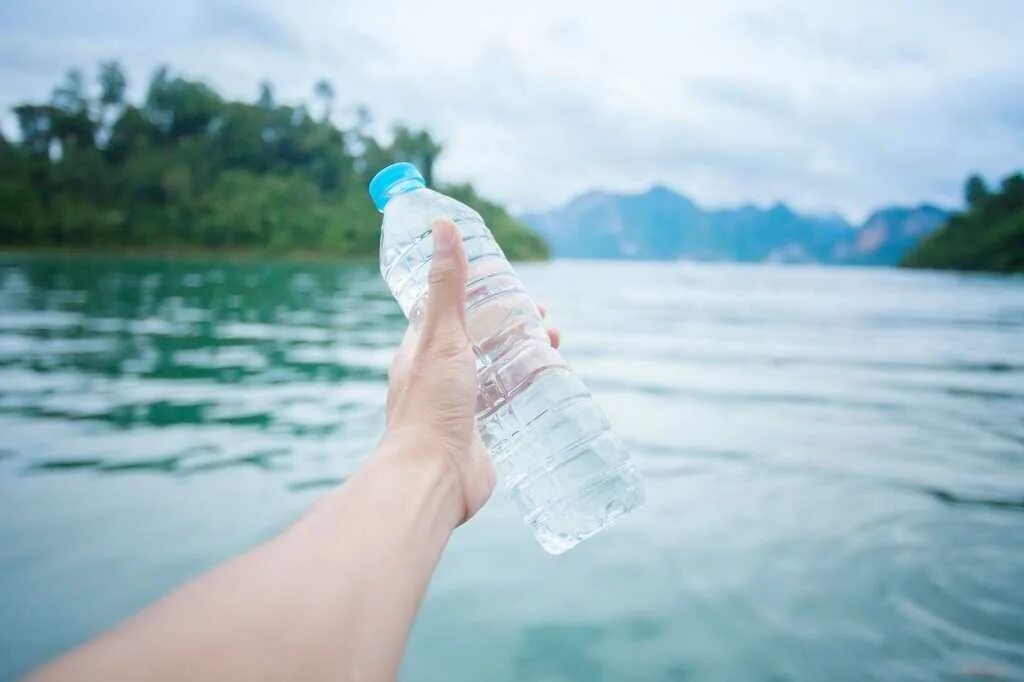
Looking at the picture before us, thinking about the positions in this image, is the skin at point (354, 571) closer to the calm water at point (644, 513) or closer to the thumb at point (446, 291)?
the thumb at point (446, 291)

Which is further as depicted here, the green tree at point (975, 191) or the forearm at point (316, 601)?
the green tree at point (975, 191)

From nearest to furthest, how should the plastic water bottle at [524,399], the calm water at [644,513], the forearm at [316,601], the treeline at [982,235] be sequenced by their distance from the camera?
1. the forearm at [316,601]
2. the plastic water bottle at [524,399]
3. the calm water at [644,513]
4. the treeline at [982,235]

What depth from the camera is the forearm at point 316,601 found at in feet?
2.72

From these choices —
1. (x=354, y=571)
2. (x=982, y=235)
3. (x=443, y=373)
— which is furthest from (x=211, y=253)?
(x=354, y=571)

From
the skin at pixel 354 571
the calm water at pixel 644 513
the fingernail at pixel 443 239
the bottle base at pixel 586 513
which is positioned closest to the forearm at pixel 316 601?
the skin at pixel 354 571

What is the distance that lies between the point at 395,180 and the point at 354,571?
78cm

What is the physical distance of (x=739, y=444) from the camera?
4453mm

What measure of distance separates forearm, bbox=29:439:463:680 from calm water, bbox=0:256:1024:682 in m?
1.16

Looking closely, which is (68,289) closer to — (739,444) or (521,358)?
(739,444)

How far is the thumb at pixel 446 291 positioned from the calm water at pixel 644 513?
1.24 metres

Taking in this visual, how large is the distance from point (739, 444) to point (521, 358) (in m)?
2.96

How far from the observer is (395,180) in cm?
155

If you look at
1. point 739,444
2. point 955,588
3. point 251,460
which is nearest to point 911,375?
point 739,444

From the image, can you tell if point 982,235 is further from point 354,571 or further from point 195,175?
point 354,571
